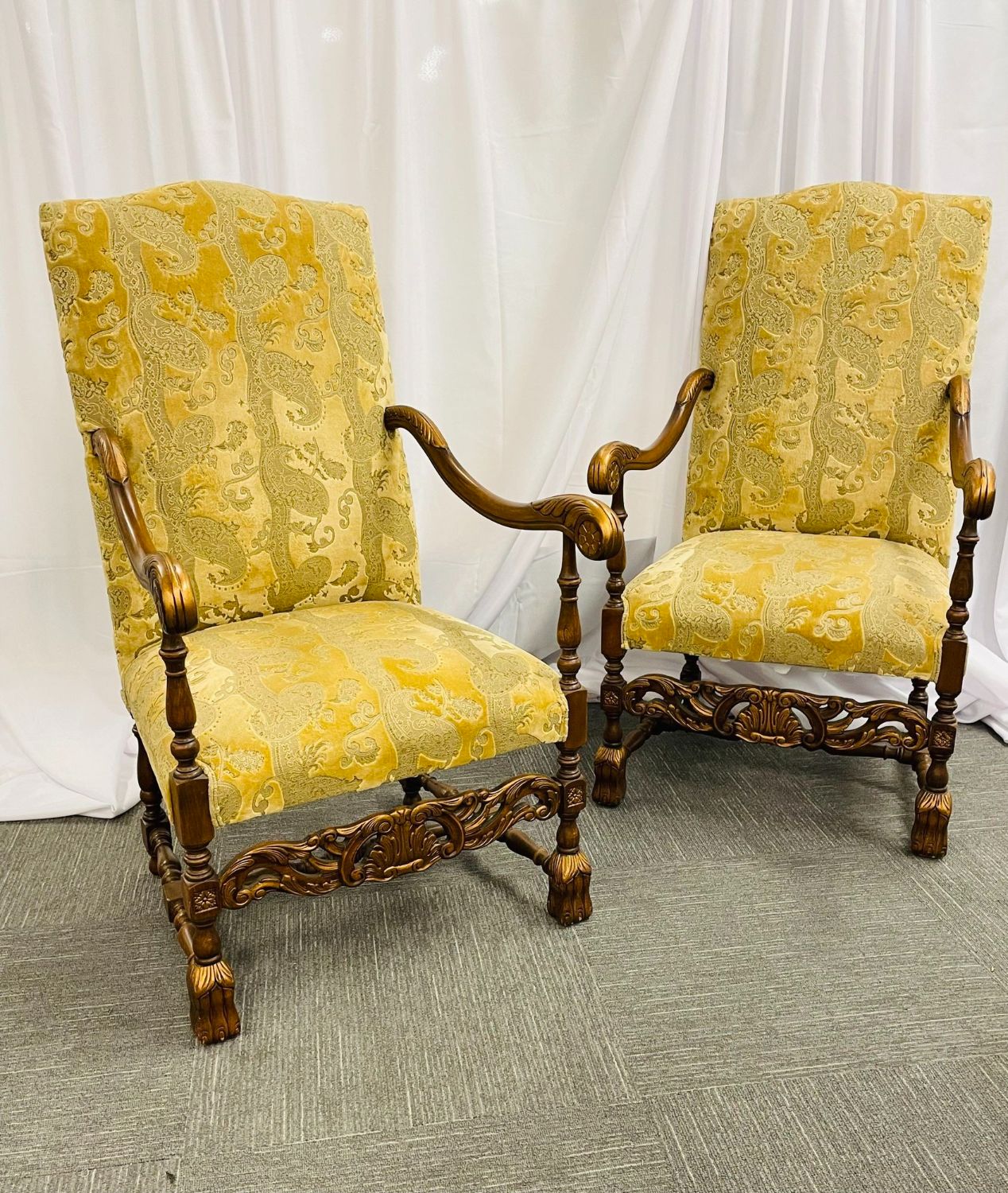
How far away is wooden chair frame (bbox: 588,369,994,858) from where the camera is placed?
6.37 feet

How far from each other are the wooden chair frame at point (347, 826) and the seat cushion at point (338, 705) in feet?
0.17

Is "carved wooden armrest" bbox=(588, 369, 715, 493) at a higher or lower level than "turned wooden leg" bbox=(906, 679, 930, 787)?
higher

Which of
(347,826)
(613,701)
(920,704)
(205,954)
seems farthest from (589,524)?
(920,704)

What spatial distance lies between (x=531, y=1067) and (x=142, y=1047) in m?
0.59

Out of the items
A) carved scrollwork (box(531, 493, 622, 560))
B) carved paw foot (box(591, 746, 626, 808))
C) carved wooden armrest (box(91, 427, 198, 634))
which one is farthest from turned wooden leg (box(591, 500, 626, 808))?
carved wooden armrest (box(91, 427, 198, 634))

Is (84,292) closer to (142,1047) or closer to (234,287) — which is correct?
(234,287)

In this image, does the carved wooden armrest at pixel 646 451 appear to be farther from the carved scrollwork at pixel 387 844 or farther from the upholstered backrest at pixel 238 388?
the carved scrollwork at pixel 387 844

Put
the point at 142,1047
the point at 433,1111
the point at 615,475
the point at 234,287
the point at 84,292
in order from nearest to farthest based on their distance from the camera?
the point at 433,1111, the point at 142,1047, the point at 84,292, the point at 234,287, the point at 615,475

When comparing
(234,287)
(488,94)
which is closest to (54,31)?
(234,287)

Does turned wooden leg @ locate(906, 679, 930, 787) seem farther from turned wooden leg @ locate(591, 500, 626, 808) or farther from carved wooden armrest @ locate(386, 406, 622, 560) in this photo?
carved wooden armrest @ locate(386, 406, 622, 560)

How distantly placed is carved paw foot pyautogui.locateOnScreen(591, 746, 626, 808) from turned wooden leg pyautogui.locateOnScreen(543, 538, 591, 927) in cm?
37

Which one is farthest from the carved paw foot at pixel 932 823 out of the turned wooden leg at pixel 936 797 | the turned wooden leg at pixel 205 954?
the turned wooden leg at pixel 205 954

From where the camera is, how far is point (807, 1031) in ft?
5.22

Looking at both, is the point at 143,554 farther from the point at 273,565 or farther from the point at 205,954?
the point at 205,954
